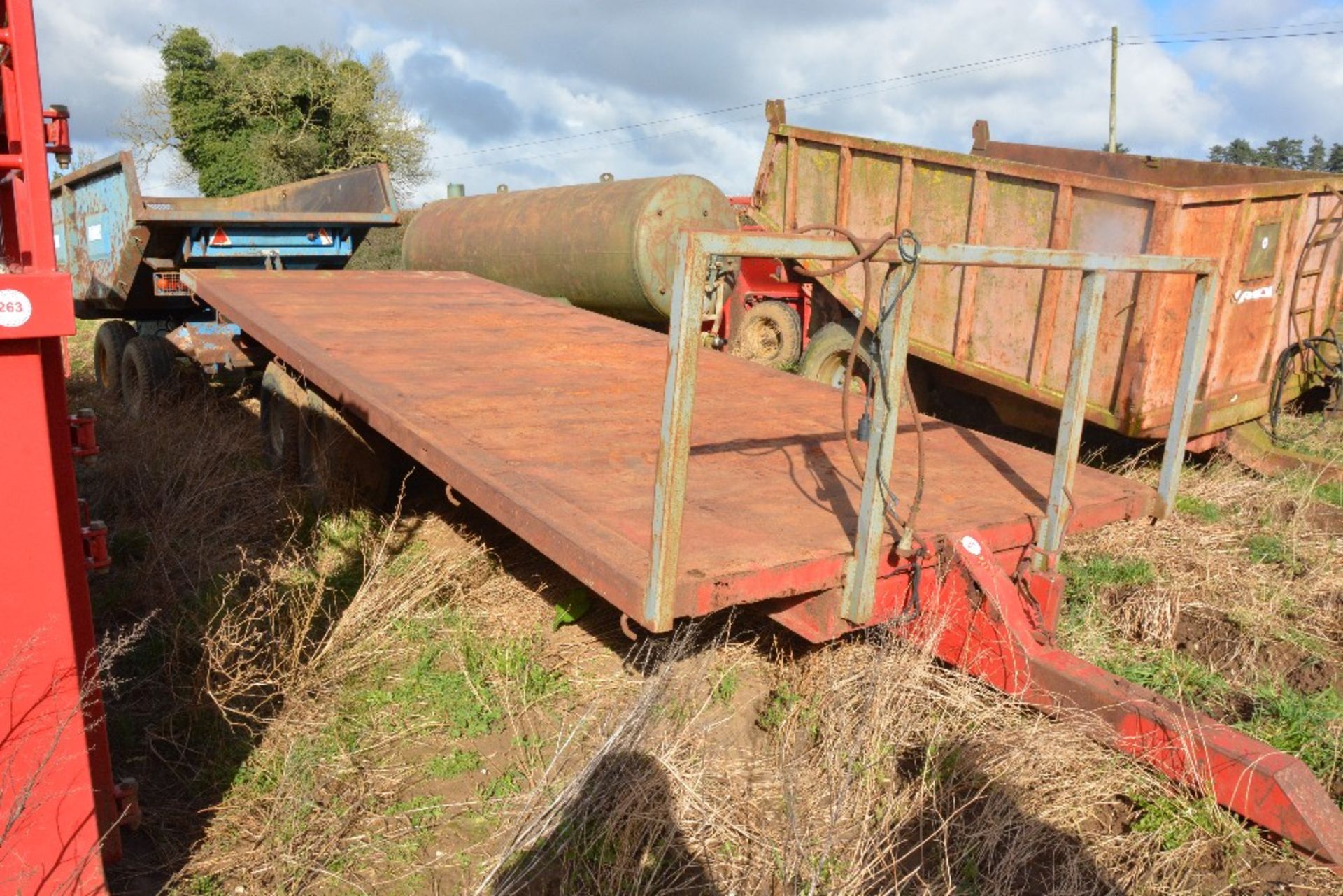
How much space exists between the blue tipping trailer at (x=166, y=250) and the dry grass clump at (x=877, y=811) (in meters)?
5.10

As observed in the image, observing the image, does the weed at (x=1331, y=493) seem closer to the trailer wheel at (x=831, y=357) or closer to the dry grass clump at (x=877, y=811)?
the trailer wheel at (x=831, y=357)

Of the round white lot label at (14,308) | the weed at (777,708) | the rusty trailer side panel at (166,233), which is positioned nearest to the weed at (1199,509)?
the weed at (777,708)

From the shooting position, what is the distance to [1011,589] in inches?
121

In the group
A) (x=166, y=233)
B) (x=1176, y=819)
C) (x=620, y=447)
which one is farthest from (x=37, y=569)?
(x=166, y=233)

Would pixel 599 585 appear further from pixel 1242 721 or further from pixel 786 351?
pixel 786 351

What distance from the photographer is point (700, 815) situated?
2844 mm

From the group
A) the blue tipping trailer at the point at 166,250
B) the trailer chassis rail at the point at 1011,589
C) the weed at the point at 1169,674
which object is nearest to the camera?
the trailer chassis rail at the point at 1011,589

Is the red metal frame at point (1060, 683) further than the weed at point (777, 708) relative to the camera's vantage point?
No

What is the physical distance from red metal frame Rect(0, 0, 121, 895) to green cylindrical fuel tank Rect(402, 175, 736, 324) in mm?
7169

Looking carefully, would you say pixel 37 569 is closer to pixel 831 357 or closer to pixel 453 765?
pixel 453 765

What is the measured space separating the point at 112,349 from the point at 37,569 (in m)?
7.35

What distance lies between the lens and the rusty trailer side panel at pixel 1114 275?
558 cm

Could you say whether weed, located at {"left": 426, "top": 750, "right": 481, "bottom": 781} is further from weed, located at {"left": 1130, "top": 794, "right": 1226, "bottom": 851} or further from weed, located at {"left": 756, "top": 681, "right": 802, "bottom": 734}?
weed, located at {"left": 1130, "top": 794, "right": 1226, "bottom": 851}

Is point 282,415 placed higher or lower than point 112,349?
higher
